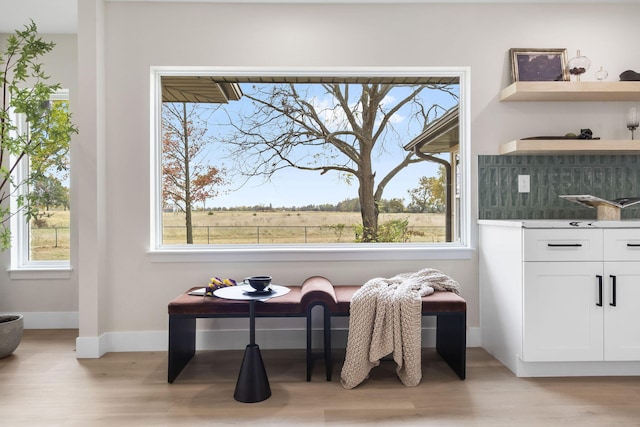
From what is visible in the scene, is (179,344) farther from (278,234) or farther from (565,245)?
(565,245)

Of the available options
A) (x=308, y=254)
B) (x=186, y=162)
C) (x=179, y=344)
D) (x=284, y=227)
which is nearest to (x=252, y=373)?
(x=179, y=344)

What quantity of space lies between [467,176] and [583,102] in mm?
986

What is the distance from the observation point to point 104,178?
300 cm

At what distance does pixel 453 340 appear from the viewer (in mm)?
2652

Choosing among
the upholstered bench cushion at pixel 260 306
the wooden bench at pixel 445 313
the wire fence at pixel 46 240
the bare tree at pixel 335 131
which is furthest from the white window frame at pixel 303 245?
the wire fence at pixel 46 240

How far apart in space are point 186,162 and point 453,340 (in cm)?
226

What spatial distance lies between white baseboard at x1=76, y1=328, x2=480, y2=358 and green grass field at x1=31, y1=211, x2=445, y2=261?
666 mm

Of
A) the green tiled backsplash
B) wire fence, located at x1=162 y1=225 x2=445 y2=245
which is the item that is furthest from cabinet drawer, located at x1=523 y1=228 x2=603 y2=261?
wire fence, located at x1=162 y1=225 x2=445 y2=245

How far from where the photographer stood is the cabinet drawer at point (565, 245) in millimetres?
2469

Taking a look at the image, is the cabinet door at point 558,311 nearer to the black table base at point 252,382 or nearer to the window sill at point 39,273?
the black table base at point 252,382

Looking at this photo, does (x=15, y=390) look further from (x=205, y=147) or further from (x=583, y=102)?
(x=583, y=102)

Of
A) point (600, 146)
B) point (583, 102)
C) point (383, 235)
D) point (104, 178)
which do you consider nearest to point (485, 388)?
point (383, 235)

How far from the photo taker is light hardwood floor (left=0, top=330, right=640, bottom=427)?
2.04 meters

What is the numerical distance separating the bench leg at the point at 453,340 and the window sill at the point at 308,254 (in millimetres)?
488
